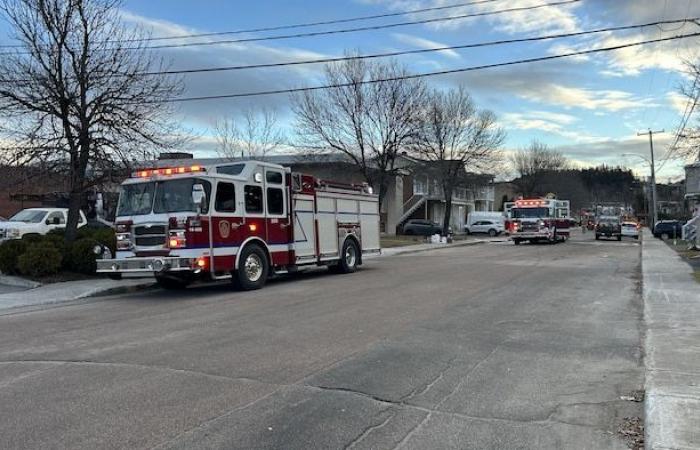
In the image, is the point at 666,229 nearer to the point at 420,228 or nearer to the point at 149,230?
the point at 420,228

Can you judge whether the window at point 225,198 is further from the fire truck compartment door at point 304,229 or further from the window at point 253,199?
the fire truck compartment door at point 304,229

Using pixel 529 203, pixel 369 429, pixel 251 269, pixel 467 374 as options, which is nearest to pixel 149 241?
pixel 251 269

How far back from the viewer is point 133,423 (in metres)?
5.22

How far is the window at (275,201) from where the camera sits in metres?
16.0

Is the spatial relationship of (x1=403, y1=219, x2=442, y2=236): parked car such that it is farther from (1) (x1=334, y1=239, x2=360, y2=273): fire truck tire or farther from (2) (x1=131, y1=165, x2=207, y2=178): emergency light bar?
(2) (x1=131, y1=165, x2=207, y2=178): emergency light bar

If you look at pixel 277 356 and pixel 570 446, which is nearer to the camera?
pixel 570 446

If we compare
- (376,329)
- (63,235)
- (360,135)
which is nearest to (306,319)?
(376,329)

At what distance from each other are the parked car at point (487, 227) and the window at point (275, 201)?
4864cm

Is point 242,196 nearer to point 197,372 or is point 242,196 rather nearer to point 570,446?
Result: point 197,372

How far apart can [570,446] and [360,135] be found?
35137 mm

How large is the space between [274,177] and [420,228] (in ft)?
132

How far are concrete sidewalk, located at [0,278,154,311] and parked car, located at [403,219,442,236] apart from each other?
39.4 meters

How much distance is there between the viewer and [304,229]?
682 inches

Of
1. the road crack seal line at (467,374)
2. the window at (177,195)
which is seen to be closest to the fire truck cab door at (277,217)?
the window at (177,195)
